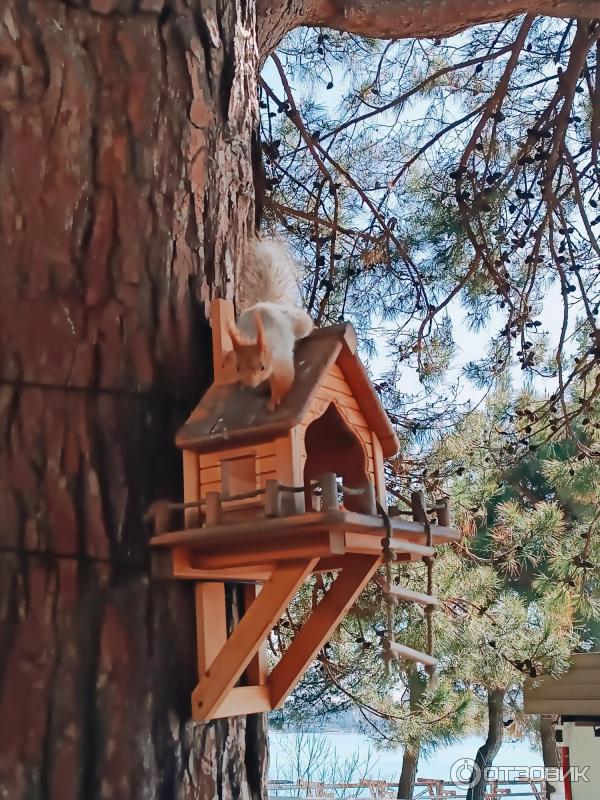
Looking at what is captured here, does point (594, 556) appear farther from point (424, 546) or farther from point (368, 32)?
point (424, 546)

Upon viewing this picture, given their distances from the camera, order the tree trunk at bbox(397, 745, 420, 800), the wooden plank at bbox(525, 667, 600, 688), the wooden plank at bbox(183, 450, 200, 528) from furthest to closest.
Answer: the tree trunk at bbox(397, 745, 420, 800)
the wooden plank at bbox(525, 667, 600, 688)
the wooden plank at bbox(183, 450, 200, 528)

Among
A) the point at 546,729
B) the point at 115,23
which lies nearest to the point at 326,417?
the point at 115,23

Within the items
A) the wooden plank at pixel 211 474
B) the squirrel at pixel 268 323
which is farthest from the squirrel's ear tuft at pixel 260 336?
the wooden plank at pixel 211 474

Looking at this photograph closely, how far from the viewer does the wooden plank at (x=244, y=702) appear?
2.31 feet

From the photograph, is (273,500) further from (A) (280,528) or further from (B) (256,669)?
(B) (256,669)

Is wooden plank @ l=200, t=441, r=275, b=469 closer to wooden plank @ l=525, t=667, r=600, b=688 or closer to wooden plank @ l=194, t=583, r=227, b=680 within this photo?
wooden plank @ l=194, t=583, r=227, b=680

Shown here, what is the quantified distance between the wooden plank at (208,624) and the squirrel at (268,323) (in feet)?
0.55

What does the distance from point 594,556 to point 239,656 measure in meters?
2.53

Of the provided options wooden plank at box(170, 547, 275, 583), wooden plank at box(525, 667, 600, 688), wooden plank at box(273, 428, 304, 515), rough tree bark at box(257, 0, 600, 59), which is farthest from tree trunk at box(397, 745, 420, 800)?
wooden plank at box(273, 428, 304, 515)

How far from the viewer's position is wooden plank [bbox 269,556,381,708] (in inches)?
31.1

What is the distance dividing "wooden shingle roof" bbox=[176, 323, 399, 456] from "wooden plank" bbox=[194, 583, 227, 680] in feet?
0.41

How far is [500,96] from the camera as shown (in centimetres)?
172

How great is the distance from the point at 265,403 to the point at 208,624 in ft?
0.63

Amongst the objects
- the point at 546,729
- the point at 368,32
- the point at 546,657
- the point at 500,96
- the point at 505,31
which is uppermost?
the point at 505,31
